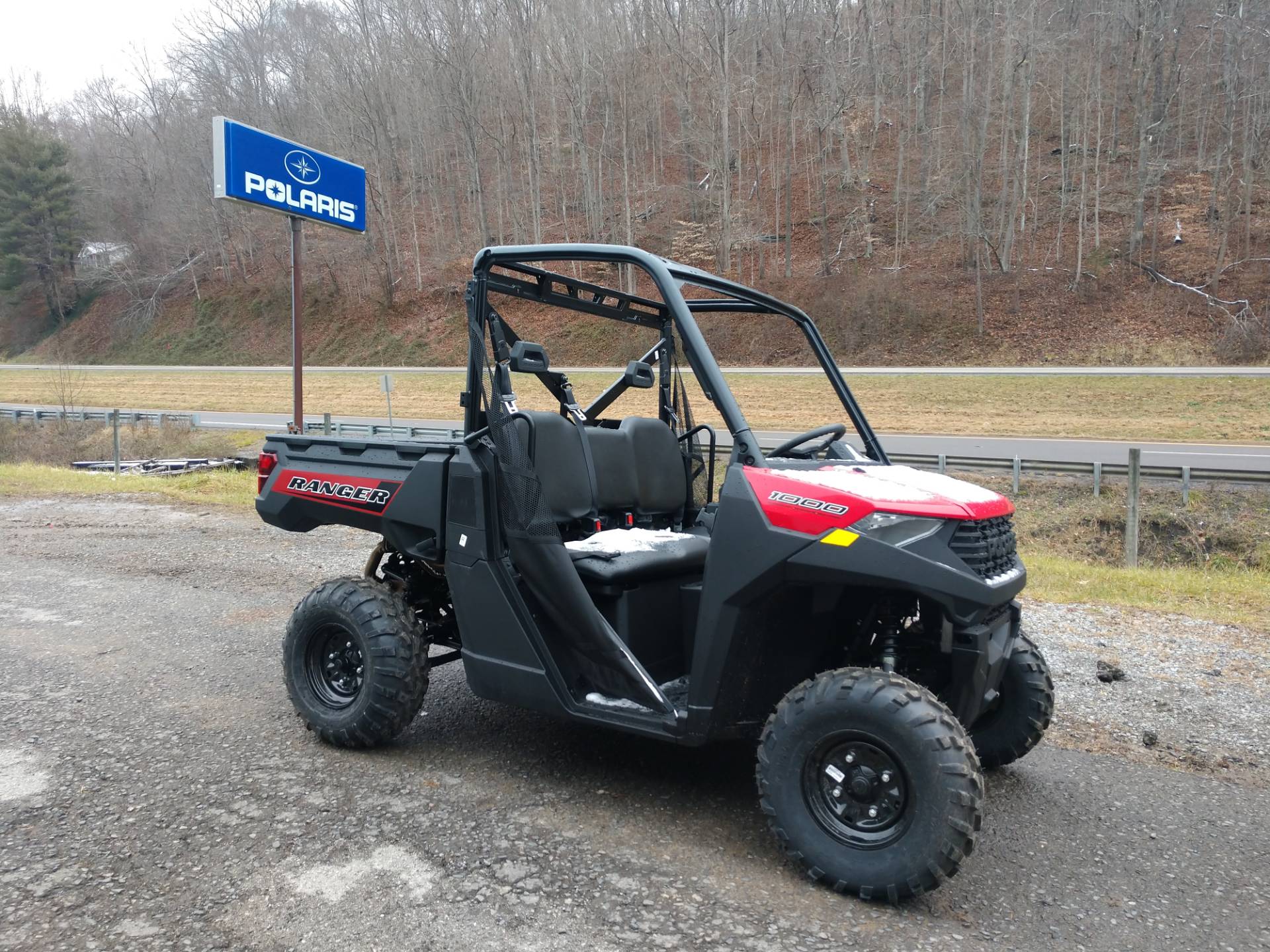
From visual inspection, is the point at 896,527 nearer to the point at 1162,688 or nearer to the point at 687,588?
the point at 687,588

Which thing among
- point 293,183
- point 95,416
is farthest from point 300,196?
point 95,416

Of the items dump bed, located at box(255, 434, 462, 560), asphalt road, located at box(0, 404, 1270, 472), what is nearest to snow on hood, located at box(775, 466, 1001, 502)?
dump bed, located at box(255, 434, 462, 560)

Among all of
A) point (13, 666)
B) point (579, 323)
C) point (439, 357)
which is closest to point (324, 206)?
point (13, 666)

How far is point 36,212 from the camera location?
A: 53594 millimetres

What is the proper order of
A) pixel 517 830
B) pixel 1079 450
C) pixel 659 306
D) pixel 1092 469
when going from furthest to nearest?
pixel 1079 450 < pixel 1092 469 < pixel 659 306 < pixel 517 830

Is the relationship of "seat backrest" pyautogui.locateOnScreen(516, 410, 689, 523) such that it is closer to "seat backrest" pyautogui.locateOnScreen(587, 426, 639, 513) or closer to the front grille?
"seat backrest" pyautogui.locateOnScreen(587, 426, 639, 513)

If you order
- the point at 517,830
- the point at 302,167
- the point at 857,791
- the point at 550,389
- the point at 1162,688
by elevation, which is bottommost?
the point at 517,830

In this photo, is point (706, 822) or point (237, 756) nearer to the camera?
point (706, 822)

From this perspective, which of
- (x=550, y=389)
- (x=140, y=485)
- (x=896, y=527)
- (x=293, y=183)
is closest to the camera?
(x=896, y=527)

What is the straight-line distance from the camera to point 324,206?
13.0 meters

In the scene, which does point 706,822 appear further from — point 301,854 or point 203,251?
point 203,251

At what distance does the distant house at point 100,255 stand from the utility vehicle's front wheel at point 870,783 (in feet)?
201

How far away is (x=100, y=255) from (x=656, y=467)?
2410 inches

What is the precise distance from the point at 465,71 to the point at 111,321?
26501mm
